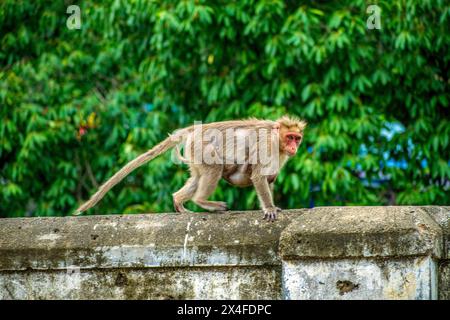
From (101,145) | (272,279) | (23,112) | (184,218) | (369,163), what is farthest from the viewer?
(101,145)

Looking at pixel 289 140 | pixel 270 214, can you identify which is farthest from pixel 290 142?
pixel 270 214

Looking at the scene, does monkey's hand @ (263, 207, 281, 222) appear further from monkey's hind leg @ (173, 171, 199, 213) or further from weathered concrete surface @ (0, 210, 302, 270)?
monkey's hind leg @ (173, 171, 199, 213)

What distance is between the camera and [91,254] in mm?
5199

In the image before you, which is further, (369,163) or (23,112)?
(23,112)

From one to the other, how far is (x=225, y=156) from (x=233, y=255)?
140 centimetres

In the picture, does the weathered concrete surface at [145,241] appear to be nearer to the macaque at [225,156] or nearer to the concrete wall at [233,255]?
the concrete wall at [233,255]

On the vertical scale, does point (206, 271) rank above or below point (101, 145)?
below

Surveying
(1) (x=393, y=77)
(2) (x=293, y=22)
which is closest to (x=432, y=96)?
(1) (x=393, y=77)

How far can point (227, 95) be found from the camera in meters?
9.74

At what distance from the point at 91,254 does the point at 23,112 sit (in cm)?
543

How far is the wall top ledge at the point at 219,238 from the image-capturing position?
15.7 feet

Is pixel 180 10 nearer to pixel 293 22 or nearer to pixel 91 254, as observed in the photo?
pixel 293 22

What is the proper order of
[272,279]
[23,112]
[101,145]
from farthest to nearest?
1. [101,145]
2. [23,112]
3. [272,279]

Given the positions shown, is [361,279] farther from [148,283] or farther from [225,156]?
[225,156]
